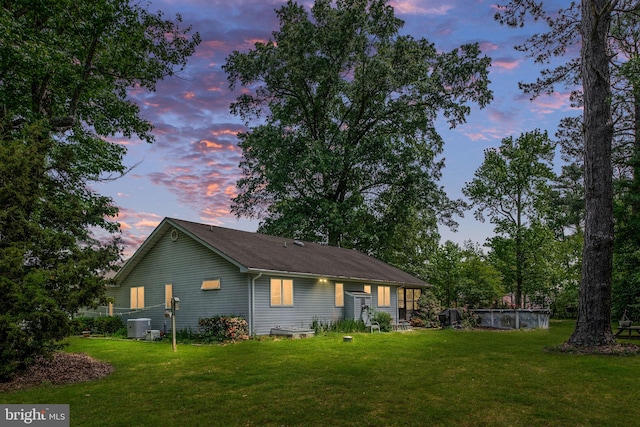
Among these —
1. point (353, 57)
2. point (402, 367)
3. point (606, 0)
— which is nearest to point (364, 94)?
point (353, 57)

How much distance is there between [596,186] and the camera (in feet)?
48.8

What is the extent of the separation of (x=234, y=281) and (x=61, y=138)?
9.77 meters

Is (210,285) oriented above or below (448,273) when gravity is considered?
above

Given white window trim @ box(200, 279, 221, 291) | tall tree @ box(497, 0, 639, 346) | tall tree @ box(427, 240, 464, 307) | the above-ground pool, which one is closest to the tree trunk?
tall tree @ box(497, 0, 639, 346)

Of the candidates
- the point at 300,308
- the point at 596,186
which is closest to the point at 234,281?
the point at 300,308

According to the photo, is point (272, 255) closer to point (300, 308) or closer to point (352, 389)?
point (300, 308)

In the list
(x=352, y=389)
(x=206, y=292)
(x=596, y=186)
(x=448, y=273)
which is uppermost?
(x=596, y=186)

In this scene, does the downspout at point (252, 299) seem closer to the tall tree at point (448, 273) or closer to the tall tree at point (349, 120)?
the tall tree at point (349, 120)

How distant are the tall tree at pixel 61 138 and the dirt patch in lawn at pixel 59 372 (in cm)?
35

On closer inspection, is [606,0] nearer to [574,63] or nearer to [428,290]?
[574,63]

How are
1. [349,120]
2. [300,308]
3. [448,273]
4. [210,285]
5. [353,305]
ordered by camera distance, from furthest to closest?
[349,120]
[448,273]
[353,305]
[300,308]
[210,285]

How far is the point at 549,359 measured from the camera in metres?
12.6

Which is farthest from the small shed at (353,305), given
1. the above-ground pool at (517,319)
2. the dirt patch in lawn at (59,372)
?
the dirt patch in lawn at (59,372)

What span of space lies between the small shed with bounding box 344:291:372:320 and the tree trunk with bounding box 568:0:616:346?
1013 centimetres
